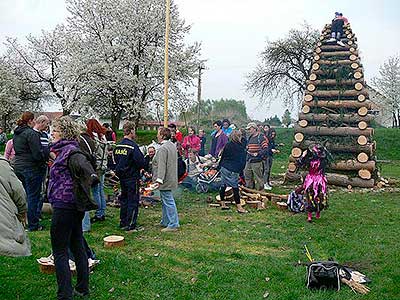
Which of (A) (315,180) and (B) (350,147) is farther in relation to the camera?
(B) (350,147)

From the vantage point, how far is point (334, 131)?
15.1m

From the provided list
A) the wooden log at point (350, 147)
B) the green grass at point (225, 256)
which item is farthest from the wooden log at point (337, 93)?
the green grass at point (225, 256)

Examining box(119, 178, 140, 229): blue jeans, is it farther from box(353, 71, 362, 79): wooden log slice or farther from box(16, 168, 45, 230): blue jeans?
box(353, 71, 362, 79): wooden log slice

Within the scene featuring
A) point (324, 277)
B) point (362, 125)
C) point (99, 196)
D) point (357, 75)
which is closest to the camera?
point (324, 277)

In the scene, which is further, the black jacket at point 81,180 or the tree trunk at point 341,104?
the tree trunk at point 341,104

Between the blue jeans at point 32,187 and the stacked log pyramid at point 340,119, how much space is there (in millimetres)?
9704

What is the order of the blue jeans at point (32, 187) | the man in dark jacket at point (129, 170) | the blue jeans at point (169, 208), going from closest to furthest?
the blue jeans at point (32, 187) → the man in dark jacket at point (129, 170) → the blue jeans at point (169, 208)

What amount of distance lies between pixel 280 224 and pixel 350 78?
28.6 ft

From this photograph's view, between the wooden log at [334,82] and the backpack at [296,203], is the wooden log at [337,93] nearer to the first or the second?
the wooden log at [334,82]

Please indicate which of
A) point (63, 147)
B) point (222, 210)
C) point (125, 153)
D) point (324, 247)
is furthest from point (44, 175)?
point (324, 247)

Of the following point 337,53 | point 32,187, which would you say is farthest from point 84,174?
point 337,53

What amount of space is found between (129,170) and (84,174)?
3.39 m

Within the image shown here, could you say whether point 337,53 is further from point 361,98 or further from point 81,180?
point 81,180

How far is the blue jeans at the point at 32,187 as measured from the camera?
7203 mm
